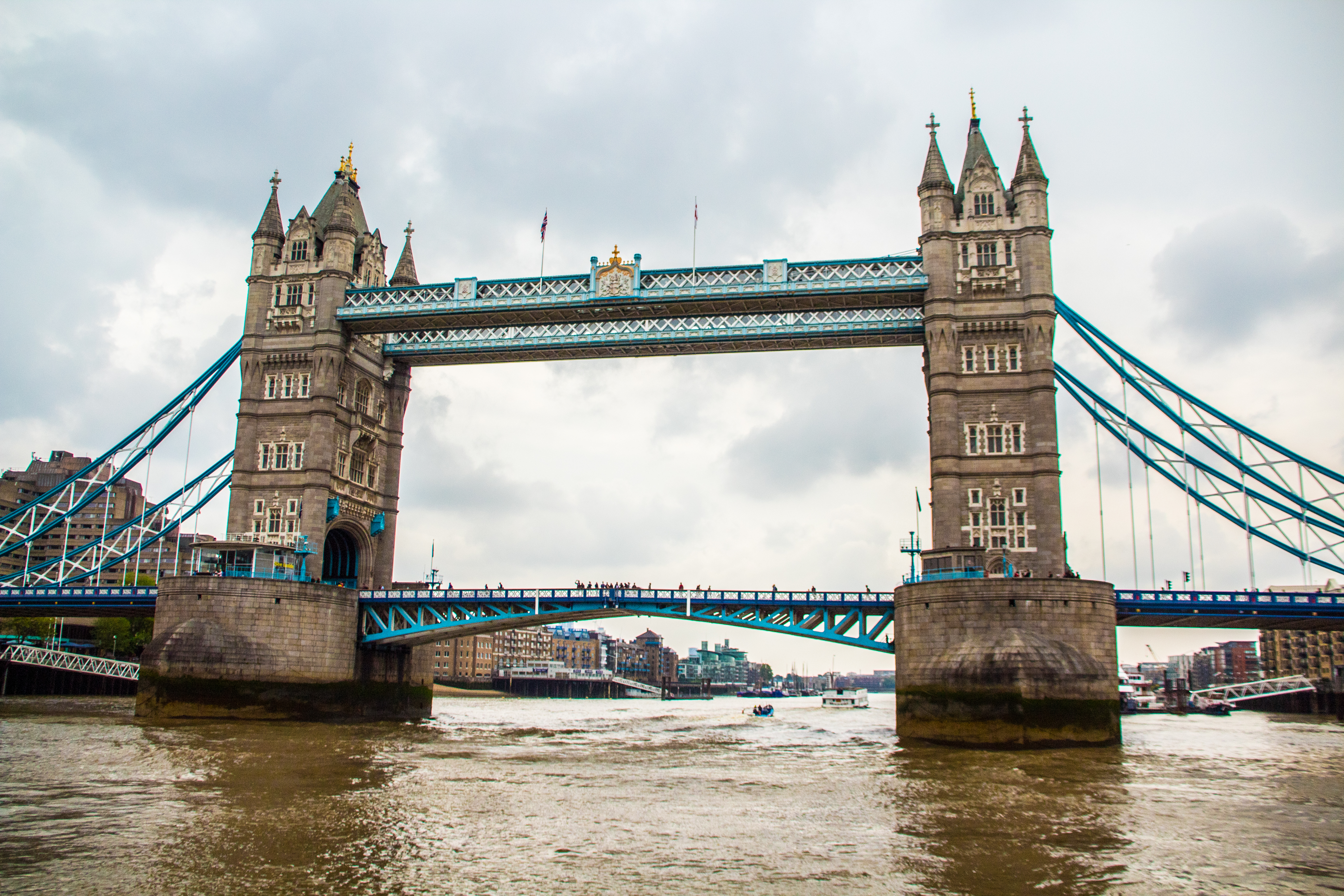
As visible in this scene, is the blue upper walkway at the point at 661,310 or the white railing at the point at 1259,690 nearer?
the blue upper walkway at the point at 661,310

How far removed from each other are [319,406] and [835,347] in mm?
28279

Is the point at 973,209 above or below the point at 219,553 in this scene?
above

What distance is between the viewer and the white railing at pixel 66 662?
72.1 m

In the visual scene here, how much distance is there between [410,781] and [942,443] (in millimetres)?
30376

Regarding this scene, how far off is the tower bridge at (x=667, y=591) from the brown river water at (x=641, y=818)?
18.3ft

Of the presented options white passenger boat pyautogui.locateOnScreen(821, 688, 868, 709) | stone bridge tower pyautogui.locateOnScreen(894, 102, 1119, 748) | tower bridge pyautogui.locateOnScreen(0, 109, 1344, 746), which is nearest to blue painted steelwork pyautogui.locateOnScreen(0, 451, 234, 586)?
tower bridge pyautogui.locateOnScreen(0, 109, 1344, 746)

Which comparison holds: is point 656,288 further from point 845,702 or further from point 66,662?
point 845,702

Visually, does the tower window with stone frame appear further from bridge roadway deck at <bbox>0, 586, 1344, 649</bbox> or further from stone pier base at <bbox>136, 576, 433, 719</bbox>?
stone pier base at <bbox>136, 576, 433, 719</bbox>

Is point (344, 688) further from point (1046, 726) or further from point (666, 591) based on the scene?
point (1046, 726)

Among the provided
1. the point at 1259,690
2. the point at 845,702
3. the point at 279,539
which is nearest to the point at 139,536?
the point at 279,539

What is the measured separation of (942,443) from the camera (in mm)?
47750

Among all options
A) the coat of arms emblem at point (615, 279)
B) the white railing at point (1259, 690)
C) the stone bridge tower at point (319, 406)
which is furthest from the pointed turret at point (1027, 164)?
the white railing at point (1259, 690)

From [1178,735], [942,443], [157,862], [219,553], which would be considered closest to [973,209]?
[942,443]

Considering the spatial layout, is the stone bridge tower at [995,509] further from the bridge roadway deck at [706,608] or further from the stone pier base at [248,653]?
the stone pier base at [248,653]
